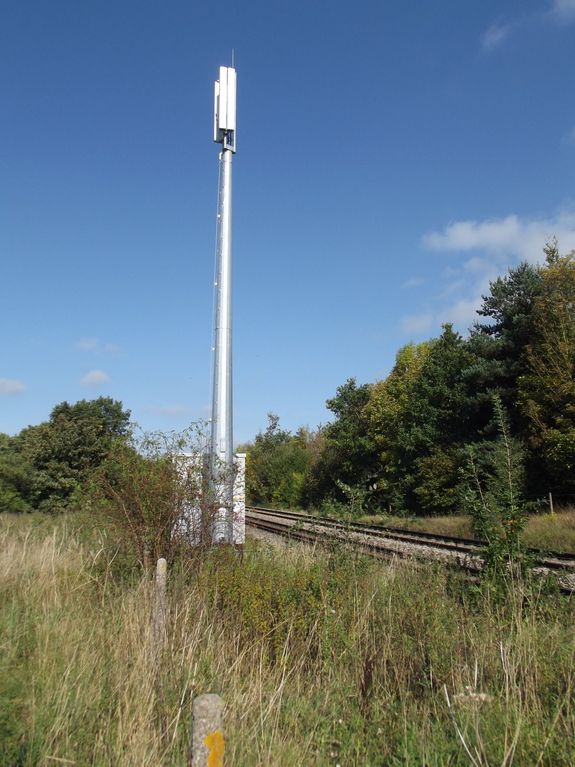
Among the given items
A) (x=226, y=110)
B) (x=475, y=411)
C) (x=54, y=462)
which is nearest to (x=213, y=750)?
(x=226, y=110)

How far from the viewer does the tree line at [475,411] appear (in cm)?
→ 2870

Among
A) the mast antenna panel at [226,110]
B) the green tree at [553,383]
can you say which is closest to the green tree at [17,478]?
the mast antenna panel at [226,110]

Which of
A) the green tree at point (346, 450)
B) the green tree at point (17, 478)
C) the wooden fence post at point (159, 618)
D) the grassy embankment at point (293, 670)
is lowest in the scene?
the grassy embankment at point (293, 670)

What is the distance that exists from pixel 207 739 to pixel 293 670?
2.46 meters

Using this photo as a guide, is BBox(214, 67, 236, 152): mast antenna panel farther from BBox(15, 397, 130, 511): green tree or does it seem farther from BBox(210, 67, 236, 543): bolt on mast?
BBox(15, 397, 130, 511): green tree

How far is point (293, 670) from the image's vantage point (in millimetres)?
4922

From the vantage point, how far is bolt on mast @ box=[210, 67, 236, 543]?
28.0ft

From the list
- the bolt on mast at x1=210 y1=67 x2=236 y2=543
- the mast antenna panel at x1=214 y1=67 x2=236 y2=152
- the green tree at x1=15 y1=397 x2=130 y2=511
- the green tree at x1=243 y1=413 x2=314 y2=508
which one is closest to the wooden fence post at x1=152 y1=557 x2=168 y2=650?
the bolt on mast at x1=210 y1=67 x2=236 y2=543

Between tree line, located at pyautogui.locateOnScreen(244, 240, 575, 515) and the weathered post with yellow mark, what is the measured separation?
1621 cm

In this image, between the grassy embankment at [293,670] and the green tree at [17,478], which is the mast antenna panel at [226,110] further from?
the green tree at [17,478]

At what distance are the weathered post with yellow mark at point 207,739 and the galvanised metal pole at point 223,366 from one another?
5662mm

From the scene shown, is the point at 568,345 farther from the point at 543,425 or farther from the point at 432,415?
the point at 432,415

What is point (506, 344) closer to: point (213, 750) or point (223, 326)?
point (223, 326)

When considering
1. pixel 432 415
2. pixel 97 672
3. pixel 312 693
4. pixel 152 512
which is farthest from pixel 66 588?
pixel 432 415
